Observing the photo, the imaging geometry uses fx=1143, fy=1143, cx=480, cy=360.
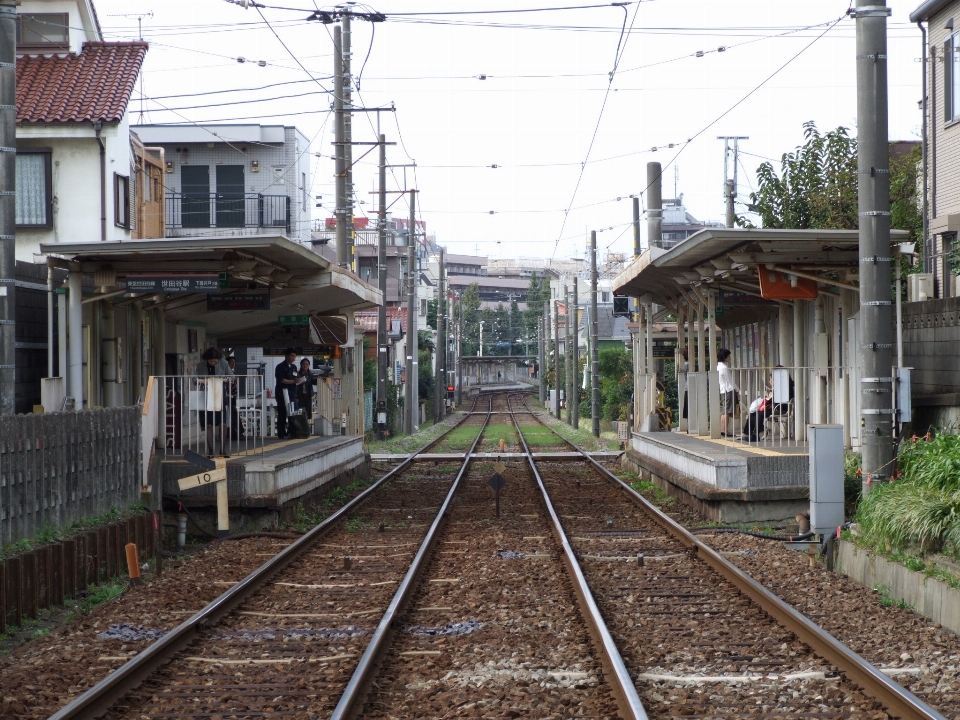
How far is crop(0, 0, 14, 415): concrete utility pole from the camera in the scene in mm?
9953

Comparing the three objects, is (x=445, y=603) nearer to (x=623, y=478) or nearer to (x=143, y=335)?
(x=143, y=335)

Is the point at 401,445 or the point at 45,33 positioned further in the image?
the point at 401,445

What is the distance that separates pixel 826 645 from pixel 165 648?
421cm

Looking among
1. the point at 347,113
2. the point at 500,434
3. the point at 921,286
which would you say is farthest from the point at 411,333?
the point at 921,286

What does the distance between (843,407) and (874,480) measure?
4.53 m

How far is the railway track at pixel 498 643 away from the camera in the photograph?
6258 millimetres

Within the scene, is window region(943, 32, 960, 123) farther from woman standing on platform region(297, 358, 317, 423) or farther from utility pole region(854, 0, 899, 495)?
woman standing on platform region(297, 358, 317, 423)

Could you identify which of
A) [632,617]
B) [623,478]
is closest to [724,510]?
[632,617]

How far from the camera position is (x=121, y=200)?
25531mm

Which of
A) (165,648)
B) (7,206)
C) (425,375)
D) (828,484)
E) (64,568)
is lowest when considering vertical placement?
(165,648)

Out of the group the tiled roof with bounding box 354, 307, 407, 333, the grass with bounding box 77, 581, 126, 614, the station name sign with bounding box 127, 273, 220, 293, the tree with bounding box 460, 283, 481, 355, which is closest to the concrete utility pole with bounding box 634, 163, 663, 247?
the station name sign with bounding box 127, 273, 220, 293

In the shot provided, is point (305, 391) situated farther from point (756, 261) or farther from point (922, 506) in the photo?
point (922, 506)

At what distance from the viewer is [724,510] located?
14.1 meters

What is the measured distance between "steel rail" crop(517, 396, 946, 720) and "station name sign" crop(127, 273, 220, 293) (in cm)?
692
